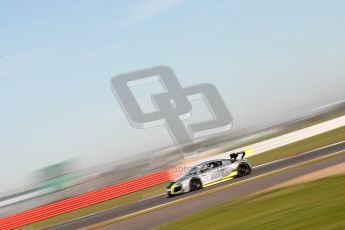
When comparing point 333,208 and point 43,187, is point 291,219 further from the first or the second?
point 43,187

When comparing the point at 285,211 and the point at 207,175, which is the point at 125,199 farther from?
the point at 285,211

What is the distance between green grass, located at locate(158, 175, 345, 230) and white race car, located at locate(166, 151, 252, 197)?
19.5 ft

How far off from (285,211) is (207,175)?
9.61 meters

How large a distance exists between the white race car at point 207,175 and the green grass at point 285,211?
5957 mm

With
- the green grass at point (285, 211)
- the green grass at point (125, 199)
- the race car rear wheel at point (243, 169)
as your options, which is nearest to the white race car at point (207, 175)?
the race car rear wheel at point (243, 169)

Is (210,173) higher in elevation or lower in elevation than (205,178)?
higher

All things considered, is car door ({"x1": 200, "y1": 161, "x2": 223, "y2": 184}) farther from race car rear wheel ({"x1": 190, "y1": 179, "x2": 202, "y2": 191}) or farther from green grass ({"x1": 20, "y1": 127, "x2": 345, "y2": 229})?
green grass ({"x1": 20, "y1": 127, "x2": 345, "y2": 229})

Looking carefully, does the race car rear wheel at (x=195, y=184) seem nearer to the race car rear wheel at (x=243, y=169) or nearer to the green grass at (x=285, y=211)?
the race car rear wheel at (x=243, y=169)

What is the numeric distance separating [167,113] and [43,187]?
11.5m

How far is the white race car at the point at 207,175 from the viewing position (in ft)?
57.7

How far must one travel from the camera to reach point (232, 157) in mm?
18203

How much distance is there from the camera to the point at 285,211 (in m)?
8.29

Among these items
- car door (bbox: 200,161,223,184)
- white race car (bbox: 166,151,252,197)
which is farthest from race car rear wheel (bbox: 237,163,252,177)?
car door (bbox: 200,161,223,184)

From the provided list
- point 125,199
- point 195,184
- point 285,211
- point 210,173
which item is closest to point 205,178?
point 210,173
